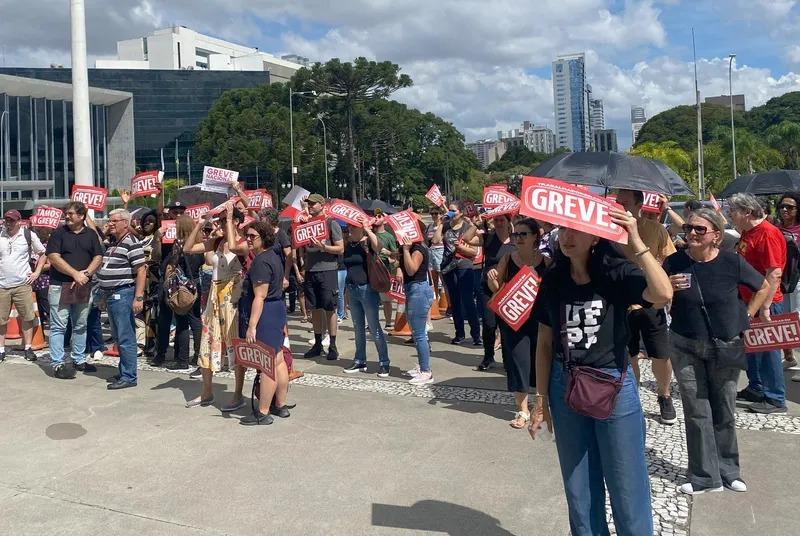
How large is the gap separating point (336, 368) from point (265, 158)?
49.0 m

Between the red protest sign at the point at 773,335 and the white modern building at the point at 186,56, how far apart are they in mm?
117480

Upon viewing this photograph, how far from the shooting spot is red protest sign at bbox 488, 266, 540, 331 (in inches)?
203

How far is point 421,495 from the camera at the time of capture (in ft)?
14.0

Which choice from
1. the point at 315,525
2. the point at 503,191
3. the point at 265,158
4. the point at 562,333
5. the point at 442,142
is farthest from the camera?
the point at 442,142

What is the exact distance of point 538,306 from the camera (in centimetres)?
330

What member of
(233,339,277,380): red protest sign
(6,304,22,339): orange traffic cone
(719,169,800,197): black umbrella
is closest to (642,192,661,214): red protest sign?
(719,169,800,197): black umbrella

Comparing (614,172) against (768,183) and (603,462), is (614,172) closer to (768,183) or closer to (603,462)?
(603,462)

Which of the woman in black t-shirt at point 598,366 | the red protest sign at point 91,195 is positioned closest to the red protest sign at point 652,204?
the woman in black t-shirt at point 598,366

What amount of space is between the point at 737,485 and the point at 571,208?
242cm

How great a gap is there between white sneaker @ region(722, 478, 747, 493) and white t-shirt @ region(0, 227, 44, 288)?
7.54 meters

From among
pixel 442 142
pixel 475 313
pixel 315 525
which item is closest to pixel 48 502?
pixel 315 525

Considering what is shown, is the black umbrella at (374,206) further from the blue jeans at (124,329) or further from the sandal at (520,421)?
the sandal at (520,421)

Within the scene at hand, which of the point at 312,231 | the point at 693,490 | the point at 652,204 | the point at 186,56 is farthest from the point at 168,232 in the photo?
the point at 186,56

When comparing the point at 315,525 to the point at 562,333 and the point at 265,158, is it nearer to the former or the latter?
the point at 562,333
